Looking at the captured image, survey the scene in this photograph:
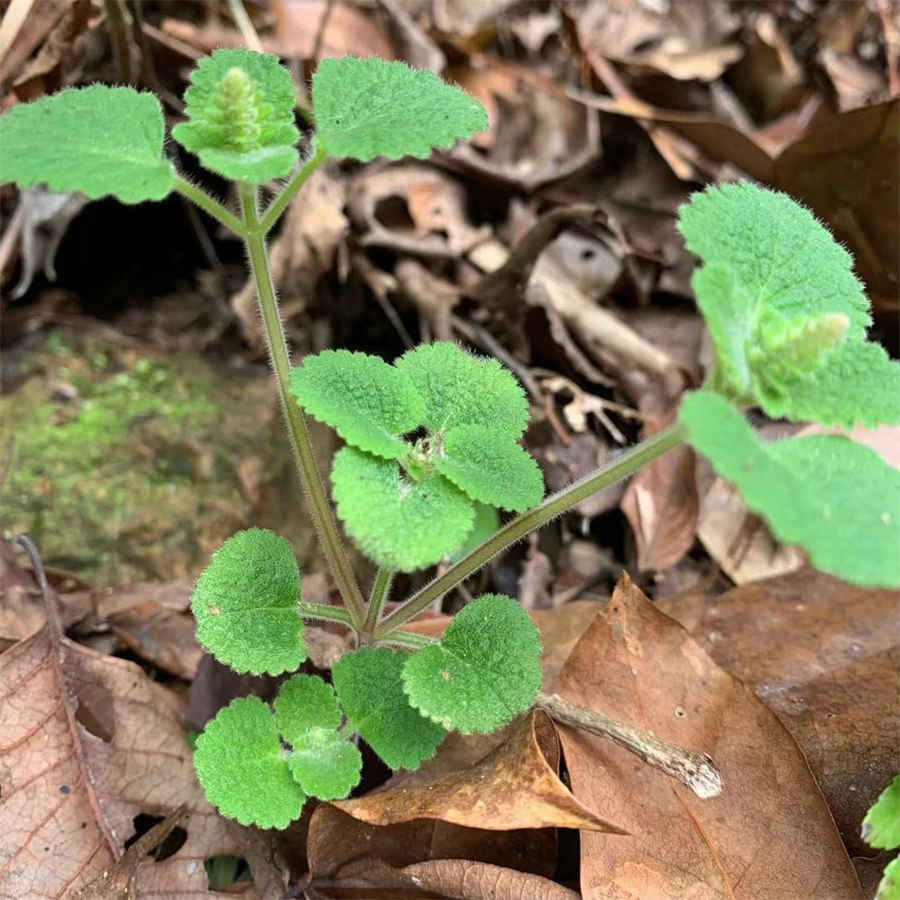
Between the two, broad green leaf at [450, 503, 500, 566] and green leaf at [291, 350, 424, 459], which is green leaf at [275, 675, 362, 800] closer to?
green leaf at [291, 350, 424, 459]

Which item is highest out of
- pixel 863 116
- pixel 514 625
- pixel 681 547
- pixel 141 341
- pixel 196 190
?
pixel 196 190

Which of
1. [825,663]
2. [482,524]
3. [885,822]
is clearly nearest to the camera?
[885,822]

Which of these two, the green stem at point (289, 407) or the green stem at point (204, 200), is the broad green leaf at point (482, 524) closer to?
the green stem at point (289, 407)

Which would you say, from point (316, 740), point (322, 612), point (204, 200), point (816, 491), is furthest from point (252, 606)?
point (816, 491)

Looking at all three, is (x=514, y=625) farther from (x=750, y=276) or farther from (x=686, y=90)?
(x=686, y=90)

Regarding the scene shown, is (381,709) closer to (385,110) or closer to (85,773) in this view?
(85,773)

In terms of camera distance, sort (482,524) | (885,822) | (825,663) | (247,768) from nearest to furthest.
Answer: (885,822) < (247,768) < (825,663) < (482,524)

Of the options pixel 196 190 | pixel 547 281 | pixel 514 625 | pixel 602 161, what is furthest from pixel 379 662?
pixel 602 161
